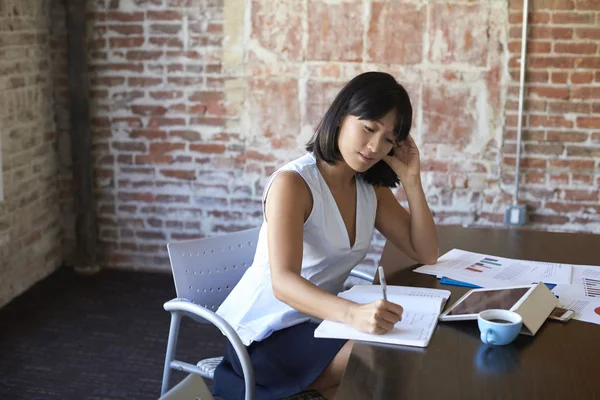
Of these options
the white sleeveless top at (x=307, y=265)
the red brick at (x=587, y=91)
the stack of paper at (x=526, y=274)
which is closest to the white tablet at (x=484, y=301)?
the stack of paper at (x=526, y=274)

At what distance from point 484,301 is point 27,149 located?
3215mm

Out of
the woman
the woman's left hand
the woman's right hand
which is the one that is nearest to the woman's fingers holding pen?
the woman's right hand

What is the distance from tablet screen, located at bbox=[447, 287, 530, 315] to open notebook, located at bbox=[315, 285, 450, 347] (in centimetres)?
6

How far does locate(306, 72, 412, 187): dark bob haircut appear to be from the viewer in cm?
229

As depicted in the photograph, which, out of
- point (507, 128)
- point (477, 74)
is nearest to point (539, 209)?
point (507, 128)

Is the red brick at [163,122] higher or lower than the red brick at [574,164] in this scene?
higher

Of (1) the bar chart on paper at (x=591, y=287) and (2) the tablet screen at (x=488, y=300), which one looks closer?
(2) the tablet screen at (x=488, y=300)

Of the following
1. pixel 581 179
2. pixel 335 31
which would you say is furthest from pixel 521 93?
pixel 335 31

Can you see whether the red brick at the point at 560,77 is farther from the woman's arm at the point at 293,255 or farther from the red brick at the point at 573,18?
the woman's arm at the point at 293,255

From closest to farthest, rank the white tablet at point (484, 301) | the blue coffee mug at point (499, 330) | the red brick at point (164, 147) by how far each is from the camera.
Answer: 1. the blue coffee mug at point (499, 330)
2. the white tablet at point (484, 301)
3. the red brick at point (164, 147)

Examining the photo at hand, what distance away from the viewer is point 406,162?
258 cm

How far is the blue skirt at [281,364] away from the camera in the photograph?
2.13 metres

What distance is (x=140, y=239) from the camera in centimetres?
480

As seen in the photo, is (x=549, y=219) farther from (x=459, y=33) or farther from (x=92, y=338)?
(x=92, y=338)
